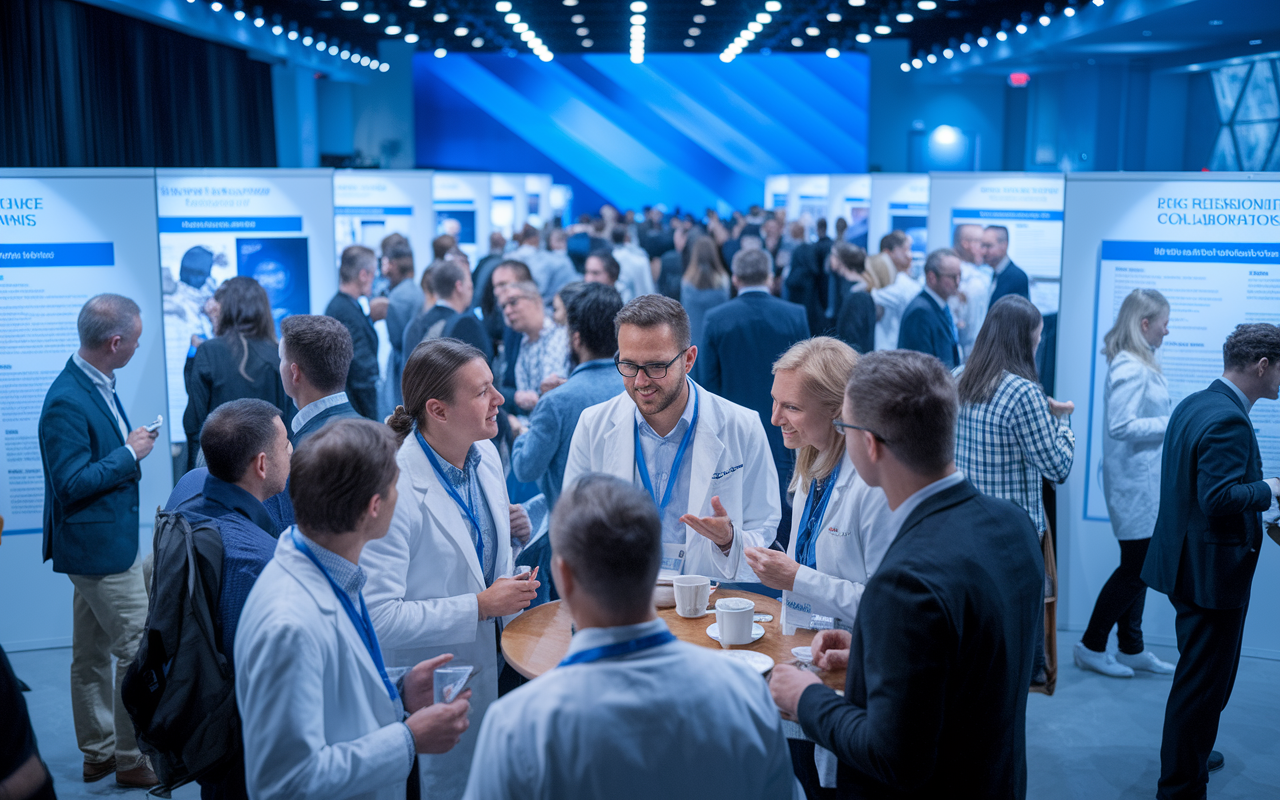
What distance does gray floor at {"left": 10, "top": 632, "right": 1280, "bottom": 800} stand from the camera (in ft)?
10.8

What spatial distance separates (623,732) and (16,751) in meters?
0.89

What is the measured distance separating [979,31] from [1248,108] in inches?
145

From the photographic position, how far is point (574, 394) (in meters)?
3.30

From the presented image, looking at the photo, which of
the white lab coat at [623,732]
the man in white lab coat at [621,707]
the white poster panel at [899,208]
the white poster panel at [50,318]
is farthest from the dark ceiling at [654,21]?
the white lab coat at [623,732]

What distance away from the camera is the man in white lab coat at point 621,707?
3.95 feet

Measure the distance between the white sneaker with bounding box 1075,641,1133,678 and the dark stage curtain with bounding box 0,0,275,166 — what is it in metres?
7.92

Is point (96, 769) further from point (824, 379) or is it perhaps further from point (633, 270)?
point (633, 270)

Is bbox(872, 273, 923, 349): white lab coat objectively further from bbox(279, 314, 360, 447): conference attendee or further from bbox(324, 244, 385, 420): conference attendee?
bbox(279, 314, 360, 447): conference attendee

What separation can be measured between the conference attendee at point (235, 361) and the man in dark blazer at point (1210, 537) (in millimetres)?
3201

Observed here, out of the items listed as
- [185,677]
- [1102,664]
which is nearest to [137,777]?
[185,677]

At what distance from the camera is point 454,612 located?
6.95ft

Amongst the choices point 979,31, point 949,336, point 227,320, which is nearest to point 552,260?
point 949,336

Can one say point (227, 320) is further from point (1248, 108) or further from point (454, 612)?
point (1248, 108)

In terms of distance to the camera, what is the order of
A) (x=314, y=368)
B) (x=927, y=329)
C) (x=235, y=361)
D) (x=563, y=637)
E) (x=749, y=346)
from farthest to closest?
1. (x=927, y=329)
2. (x=749, y=346)
3. (x=235, y=361)
4. (x=314, y=368)
5. (x=563, y=637)
